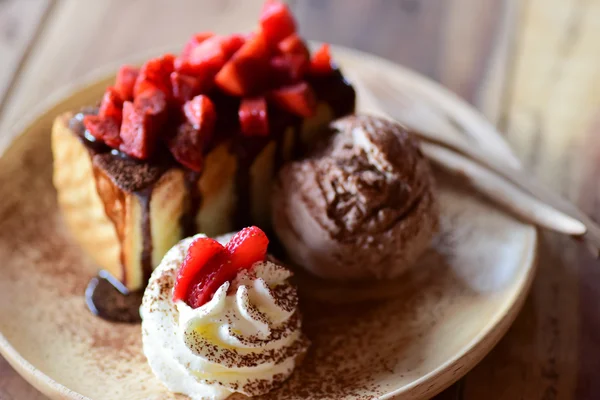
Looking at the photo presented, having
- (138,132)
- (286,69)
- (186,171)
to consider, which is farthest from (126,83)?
(286,69)

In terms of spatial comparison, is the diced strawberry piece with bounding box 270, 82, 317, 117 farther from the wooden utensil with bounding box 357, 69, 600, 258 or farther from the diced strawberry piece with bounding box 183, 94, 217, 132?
the wooden utensil with bounding box 357, 69, 600, 258

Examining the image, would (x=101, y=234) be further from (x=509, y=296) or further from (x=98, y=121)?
(x=509, y=296)

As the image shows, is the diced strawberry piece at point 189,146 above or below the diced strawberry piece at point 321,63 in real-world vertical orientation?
above

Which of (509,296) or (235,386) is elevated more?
(235,386)

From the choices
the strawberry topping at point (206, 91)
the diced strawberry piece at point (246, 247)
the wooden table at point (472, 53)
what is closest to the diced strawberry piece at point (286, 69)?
the strawberry topping at point (206, 91)

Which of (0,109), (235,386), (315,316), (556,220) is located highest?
(0,109)

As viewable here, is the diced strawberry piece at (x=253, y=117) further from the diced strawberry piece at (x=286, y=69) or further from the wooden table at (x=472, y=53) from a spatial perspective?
the wooden table at (x=472, y=53)

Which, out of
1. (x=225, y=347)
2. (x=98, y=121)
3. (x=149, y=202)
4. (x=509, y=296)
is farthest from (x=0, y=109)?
(x=509, y=296)
